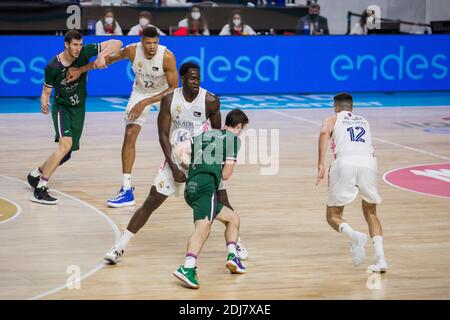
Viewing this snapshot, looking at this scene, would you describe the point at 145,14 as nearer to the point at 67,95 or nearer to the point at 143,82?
the point at 67,95

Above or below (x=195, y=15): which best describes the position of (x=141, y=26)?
below

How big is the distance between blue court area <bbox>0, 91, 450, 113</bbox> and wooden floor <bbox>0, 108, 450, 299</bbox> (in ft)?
12.7

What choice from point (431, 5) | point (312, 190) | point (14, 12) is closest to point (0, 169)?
point (312, 190)

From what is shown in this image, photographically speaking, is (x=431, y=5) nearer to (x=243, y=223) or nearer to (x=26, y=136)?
(x=26, y=136)

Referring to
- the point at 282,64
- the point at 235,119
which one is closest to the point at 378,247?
the point at 235,119

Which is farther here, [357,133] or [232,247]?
[357,133]

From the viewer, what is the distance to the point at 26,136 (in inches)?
621

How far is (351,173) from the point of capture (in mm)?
8562

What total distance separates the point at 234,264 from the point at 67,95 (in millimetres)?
3983

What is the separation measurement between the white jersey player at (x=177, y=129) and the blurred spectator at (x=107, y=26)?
37.2 feet

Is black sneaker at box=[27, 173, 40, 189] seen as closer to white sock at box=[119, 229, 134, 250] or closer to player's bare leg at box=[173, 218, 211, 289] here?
white sock at box=[119, 229, 134, 250]

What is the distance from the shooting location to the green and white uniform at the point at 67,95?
1137cm

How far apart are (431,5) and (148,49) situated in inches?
672

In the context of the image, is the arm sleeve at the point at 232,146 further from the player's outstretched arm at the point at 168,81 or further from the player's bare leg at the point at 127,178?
the player's bare leg at the point at 127,178
